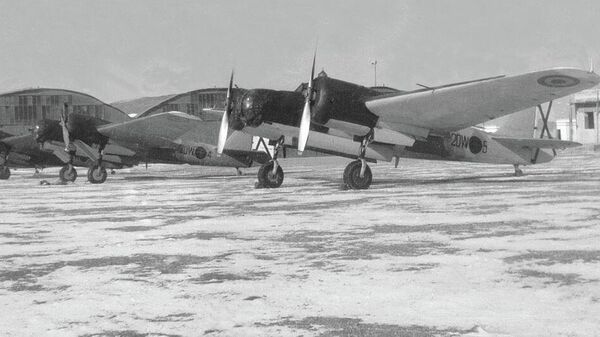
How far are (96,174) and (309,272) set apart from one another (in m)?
20.9

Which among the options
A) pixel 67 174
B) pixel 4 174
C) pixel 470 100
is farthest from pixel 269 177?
pixel 4 174

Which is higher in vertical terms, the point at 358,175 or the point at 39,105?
the point at 39,105

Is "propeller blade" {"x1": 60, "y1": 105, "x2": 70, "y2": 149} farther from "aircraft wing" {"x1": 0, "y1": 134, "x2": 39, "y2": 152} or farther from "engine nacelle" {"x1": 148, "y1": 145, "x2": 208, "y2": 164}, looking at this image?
"aircraft wing" {"x1": 0, "y1": 134, "x2": 39, "y2": 152}

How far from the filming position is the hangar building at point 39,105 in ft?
240

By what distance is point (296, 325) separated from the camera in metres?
4.15

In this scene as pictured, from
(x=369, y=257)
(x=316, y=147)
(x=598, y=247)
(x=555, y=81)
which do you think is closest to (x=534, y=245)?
(x=598, y=247)

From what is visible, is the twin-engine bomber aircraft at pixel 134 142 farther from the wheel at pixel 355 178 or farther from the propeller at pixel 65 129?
the wheel at pixel 355 178

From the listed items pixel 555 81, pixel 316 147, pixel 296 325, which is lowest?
pixel 296 325

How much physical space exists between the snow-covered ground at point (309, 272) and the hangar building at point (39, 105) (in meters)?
64.1

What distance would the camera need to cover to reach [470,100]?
17.0 m

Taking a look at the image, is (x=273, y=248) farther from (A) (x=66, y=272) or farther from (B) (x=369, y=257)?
(A) (x=66, y=272)

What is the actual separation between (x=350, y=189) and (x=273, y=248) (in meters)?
9.95

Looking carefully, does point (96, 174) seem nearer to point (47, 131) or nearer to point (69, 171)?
point (69, 171)

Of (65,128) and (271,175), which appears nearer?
(271,175)
